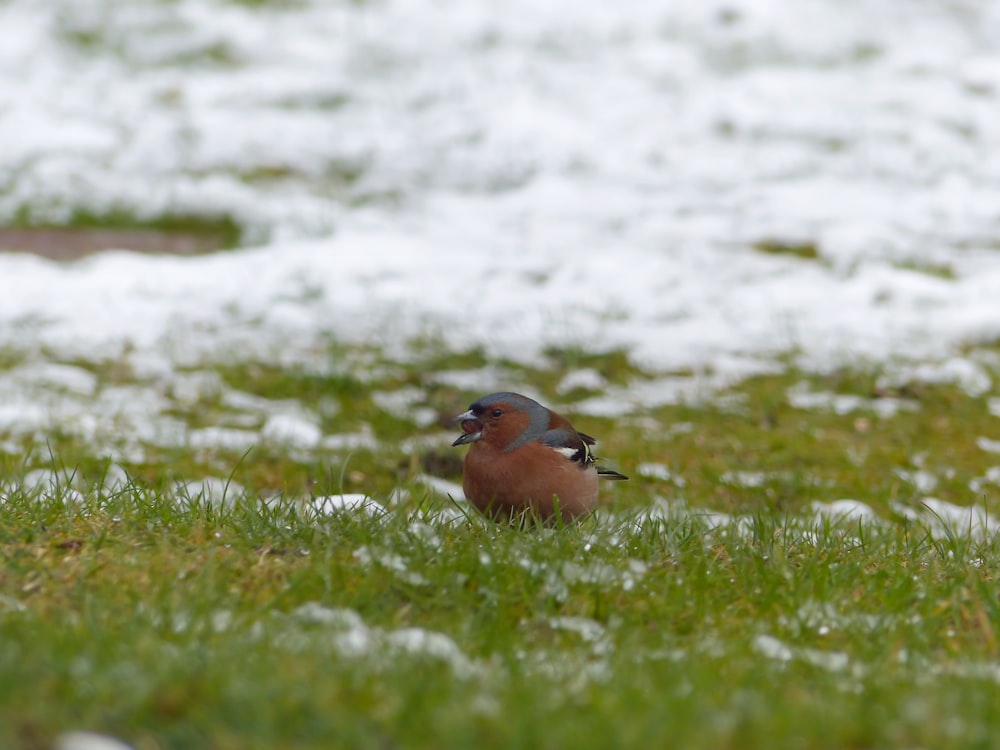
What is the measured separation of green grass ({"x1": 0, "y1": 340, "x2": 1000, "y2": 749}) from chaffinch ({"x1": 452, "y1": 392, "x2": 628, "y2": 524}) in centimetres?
15

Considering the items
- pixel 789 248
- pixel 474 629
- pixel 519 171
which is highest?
pixel 474 629

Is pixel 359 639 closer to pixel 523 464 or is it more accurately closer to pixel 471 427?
pixel 523 464

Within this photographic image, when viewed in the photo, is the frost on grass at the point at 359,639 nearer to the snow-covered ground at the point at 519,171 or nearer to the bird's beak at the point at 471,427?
the bird's beak at the point at 471,427

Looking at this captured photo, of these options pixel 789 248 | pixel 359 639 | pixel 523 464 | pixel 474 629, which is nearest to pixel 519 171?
pixel 789 248

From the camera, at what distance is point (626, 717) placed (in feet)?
9.45

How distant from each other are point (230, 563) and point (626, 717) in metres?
1.65

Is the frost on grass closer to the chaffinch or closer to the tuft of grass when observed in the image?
the chaffinch

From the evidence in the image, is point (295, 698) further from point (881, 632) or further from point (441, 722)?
point (881, 632)

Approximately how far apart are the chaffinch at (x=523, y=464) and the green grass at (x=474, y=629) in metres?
0.15

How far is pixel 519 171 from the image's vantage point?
1265 cm

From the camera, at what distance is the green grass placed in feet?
9.37

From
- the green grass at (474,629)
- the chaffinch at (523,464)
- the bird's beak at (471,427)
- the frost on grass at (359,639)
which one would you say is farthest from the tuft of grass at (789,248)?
the frost on grass at (359,639)

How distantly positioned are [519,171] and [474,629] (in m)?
9.54

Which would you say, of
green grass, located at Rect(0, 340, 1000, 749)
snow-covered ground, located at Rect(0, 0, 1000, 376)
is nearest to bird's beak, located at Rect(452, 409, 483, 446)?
green grass, located at Rect(0, 340, 1000, 749)
